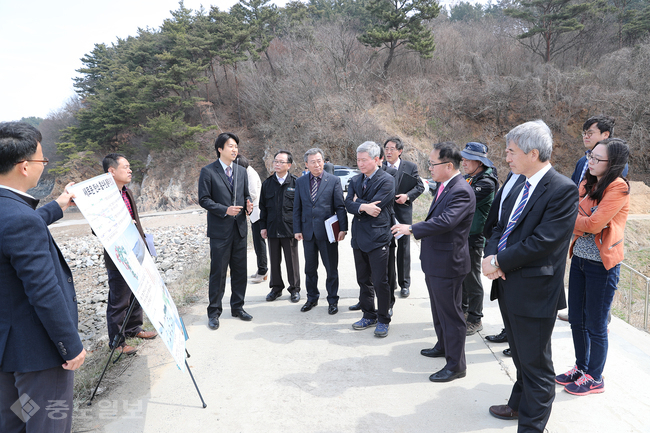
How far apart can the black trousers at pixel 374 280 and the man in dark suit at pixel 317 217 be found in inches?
20.5

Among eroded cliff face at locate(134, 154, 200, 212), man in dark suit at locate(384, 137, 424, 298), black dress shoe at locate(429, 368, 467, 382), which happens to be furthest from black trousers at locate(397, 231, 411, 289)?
eroded cliff face at locate(134, 154, 200, 212)

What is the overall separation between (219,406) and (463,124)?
26.4 meters

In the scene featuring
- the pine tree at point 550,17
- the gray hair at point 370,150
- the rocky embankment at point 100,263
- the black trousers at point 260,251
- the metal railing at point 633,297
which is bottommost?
the metal railing at point 633,297

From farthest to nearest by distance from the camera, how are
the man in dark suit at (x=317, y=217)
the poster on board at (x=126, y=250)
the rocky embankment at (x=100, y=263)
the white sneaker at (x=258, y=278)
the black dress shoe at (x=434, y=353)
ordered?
the rocky embankment at (x=100, y=263)
the white sneaker at (x=258, y=278)
the man in dark suit at (x=317, y=217)
the black dress shoe at (x=434, y=353)
the poster on board at (x=126, y=250)

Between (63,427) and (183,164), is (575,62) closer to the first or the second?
(183,164)

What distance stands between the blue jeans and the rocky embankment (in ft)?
17.3

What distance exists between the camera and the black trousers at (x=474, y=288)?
12.9 ft

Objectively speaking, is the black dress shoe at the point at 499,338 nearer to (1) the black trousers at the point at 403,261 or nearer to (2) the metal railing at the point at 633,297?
(1) the black trousers at the point at 403,261

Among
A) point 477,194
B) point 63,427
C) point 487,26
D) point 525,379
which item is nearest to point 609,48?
point 487,26

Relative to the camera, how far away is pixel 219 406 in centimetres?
294

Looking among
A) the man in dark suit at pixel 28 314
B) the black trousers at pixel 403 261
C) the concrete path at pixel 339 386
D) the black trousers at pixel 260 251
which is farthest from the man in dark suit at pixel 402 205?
the man in dark suit at pixel 28 314

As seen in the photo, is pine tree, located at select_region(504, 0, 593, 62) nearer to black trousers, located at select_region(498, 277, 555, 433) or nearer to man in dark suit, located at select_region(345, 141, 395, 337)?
man in dark suit, located at select_region(345, 141, 395, 337)

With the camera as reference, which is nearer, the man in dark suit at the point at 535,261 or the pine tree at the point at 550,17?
the man in dark suit at the point at 535,261

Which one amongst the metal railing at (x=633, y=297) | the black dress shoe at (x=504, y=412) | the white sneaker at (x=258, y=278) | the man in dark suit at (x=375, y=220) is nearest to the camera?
the black dress shoe at (x=504, y=412)
